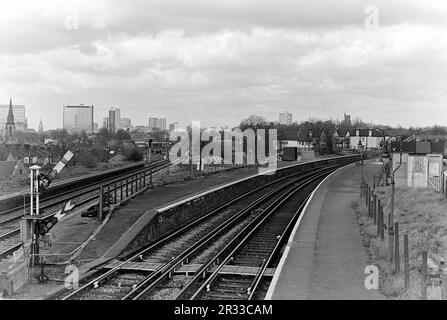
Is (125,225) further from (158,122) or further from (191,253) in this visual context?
(158,122)

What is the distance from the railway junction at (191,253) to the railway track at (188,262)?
0.03 m

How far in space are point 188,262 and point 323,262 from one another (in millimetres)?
3611

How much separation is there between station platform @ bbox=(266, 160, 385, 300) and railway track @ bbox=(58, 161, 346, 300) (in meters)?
0.76

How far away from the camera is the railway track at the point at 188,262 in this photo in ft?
34.8

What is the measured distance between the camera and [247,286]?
11391 mm

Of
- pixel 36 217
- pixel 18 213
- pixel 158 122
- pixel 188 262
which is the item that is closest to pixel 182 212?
pixel 18 213

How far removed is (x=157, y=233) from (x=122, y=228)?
1.56m

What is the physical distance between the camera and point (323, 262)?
12648 millimetres

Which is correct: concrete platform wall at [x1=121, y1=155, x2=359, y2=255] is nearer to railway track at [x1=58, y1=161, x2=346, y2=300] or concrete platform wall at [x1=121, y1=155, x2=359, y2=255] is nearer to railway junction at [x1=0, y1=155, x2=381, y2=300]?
railway junction at [x1=0, y1=155, x2=381, y2=300]

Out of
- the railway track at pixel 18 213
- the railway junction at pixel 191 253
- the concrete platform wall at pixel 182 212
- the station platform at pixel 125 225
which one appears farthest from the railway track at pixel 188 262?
the railway track at pixel 18 213

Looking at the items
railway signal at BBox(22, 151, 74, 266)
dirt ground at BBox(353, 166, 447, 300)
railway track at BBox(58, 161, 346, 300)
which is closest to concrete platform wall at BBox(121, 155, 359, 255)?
railway track at BBox(58, 161, 346, 300)
